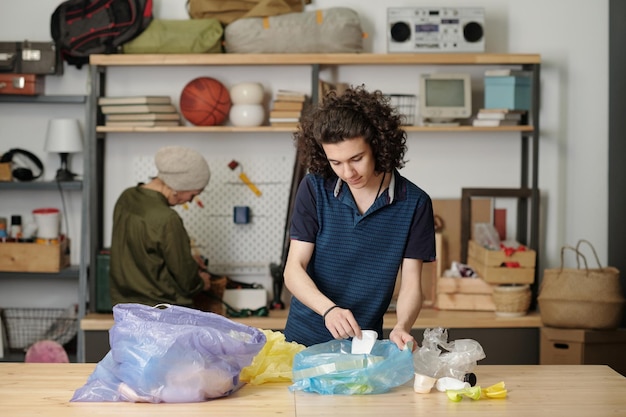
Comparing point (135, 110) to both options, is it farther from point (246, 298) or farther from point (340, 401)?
point (340, 401)

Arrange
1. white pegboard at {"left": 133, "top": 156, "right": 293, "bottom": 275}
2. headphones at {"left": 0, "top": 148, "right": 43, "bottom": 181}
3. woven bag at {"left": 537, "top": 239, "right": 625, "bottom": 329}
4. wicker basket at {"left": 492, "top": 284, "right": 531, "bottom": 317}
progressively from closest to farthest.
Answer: woven bag at {"left": 537, "top": 239, "right": 625, "bottom": 329}
wicker basket at {"left": 492, "top": 284, "right": 531, "bottom": 317}
headphones at {"left": 0, "top": 148, "right": 43, "bottom": 181}
white pegboard at {"left": 133, "top": 156, "right": 293, "bottom": 275}

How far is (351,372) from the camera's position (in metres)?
2.52

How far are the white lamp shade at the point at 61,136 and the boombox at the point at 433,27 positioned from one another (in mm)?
1774

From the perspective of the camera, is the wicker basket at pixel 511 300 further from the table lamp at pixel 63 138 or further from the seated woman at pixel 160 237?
the table lamp at pixel 63 138

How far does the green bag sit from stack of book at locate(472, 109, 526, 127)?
1.44 meters

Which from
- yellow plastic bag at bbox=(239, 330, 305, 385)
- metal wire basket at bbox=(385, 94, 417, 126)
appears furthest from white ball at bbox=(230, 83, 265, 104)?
yellow plastic bag at bbox=(239, 330, 305, 385)

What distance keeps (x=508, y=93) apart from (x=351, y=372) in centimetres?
282

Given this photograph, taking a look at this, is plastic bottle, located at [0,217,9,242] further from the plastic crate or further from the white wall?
the plastic crate

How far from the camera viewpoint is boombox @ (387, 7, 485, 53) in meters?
5.00

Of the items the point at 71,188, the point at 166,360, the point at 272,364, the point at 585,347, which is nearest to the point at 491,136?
the point at 585,347

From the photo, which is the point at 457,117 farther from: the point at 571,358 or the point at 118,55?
the point at 118,55

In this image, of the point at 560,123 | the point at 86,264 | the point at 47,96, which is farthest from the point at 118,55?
the point at 560,123

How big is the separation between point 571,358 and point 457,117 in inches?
54.1

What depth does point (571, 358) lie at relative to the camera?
15.8ft
